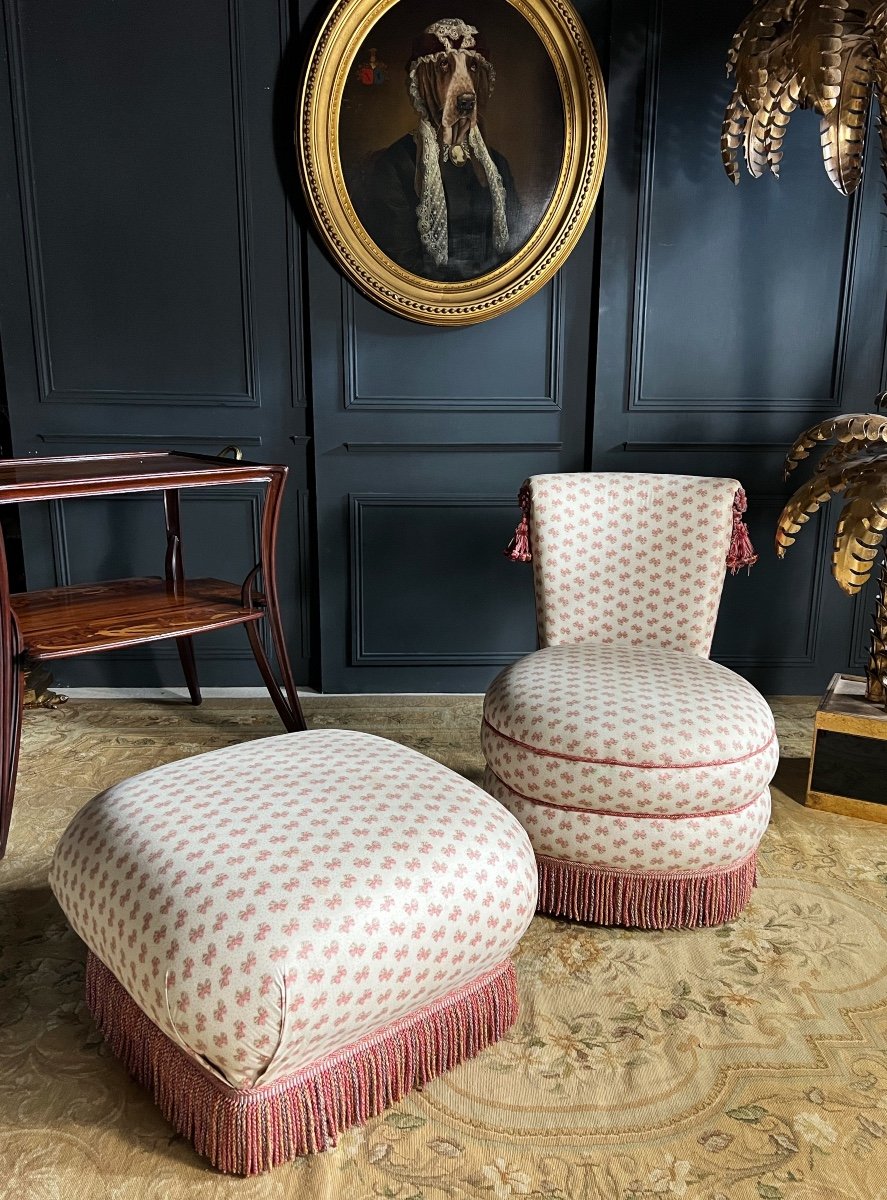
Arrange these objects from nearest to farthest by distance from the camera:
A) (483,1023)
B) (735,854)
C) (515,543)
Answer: (483,1023)
(735,854)
(515,543)

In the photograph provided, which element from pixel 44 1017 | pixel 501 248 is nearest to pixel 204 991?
pixel 44 1017

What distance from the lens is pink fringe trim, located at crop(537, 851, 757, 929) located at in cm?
206

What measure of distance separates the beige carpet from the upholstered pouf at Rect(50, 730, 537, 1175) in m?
0.06

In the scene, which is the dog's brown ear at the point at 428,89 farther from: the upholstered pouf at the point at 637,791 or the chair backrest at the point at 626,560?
the upholstered pouf at the point at 637,791

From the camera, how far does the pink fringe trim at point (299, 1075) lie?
144cm

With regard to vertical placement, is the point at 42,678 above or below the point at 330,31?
below

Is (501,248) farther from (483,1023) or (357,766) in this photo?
(483,1023)

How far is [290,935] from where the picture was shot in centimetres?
139

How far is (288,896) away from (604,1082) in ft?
2.17

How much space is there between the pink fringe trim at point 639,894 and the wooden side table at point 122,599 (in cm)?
120

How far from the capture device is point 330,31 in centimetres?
306

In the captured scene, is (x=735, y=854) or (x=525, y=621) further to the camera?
(x=525, y=621)

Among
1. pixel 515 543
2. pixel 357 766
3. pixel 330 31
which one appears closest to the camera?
pixel 357 766

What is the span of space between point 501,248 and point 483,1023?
2459 mm
